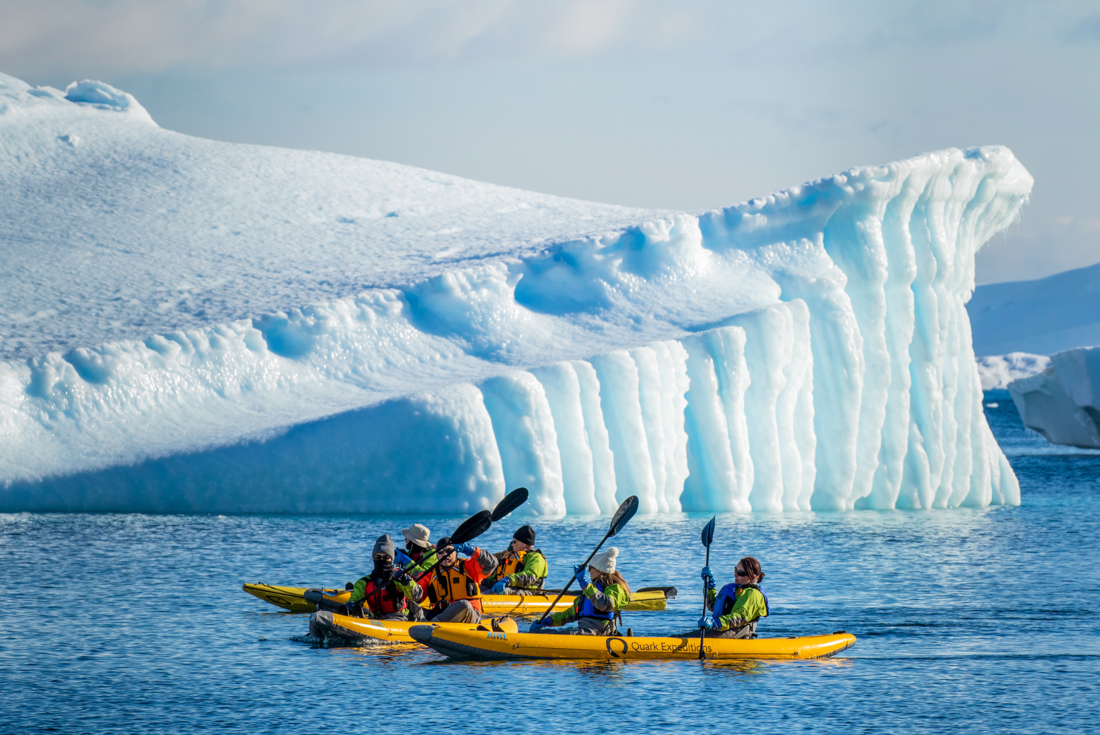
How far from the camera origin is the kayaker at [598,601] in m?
10.9

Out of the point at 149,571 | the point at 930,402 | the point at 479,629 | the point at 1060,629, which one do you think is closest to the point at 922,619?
the point at 1060,629

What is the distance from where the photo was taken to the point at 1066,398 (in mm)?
40750

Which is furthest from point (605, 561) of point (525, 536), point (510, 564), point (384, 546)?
point (510, 564)

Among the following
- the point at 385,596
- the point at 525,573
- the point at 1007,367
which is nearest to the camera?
the point at 385,596

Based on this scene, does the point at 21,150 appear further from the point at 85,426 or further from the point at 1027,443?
the point at 1027,443

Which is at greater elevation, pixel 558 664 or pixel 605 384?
pixel 605 384

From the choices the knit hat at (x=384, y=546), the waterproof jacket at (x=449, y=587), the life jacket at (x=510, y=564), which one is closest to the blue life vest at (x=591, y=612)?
the waterproof jacket at (x=449, y=587)

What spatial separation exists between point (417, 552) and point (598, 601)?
220 centimetres

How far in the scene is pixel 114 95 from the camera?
150ft

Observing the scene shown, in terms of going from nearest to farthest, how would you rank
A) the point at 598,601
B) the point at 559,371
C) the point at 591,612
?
the point at 598,601 → the point at 591,612 → the point at 559,371

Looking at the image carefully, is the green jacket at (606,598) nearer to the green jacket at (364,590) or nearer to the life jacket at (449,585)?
the life jacket at (449,585)

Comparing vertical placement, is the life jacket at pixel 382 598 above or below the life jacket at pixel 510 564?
below

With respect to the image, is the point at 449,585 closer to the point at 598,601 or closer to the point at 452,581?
the point at 452,581

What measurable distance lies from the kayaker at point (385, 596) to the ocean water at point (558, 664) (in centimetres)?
39
